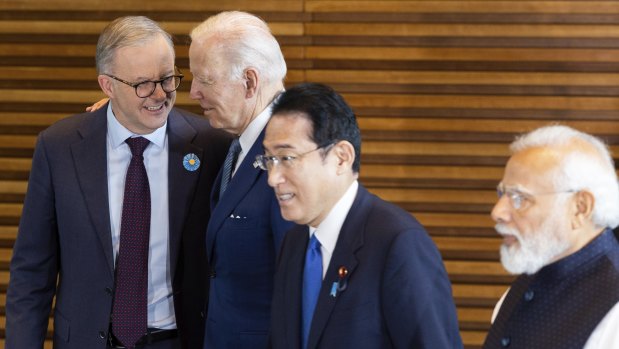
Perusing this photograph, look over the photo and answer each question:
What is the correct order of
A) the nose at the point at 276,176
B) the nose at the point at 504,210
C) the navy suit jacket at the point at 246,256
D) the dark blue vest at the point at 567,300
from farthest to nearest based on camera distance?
the navy suit jacket at the point at 246,256 → the nose at the point at 276,176 → the nose at the point at 504,210 → the dark blue vest at the point at 567,300

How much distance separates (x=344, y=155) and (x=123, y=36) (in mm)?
1078

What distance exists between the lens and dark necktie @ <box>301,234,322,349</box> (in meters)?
2.68

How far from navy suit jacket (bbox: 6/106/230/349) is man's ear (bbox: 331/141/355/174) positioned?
3.02ft

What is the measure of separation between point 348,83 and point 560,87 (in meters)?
1.16

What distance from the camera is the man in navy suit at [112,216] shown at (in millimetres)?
3330

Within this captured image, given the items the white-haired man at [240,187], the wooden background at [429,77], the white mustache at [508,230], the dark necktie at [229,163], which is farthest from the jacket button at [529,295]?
the wooden background at [429,77]

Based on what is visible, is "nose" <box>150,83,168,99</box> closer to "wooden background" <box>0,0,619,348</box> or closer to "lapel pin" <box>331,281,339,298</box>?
"lapel pin" <box>331,281,339,298</box>

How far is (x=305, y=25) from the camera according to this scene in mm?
5426

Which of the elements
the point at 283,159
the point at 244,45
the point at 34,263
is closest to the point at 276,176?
the point at 283,159

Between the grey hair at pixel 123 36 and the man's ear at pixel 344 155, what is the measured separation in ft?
3.31

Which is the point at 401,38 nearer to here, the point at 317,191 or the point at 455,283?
the point at 455,283

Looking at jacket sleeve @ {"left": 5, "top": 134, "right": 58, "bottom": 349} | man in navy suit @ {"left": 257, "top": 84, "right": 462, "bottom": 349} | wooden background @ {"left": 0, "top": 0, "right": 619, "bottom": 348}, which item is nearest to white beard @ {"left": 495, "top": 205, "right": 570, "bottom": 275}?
man in navy suit @ {"left": 257, "top": 84, "right": 462, "bottom": 349}

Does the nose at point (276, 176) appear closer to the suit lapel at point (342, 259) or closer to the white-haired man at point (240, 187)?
the suit lapel at point (342, 259)

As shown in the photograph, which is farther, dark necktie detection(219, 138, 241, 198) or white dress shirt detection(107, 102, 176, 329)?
white dress shirt detection(107, 102, 176, 329)
